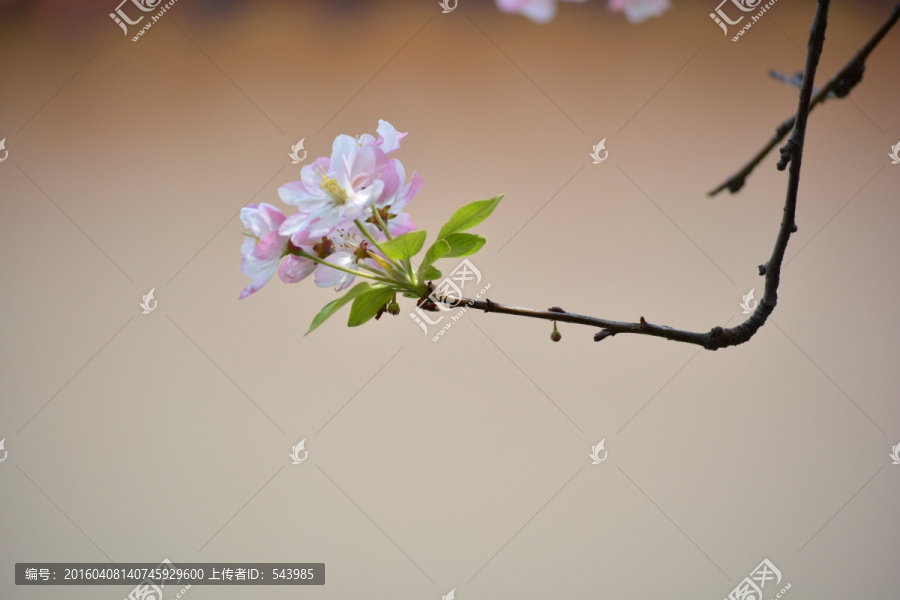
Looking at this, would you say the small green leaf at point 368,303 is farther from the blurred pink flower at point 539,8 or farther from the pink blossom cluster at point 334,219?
the blurred pink flower at point 539,8

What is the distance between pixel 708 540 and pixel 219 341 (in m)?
1.93

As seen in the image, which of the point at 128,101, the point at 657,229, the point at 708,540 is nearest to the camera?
the point at 708,540

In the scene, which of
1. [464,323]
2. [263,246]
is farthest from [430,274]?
[464,323]

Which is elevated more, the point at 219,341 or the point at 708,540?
the point at 219,341

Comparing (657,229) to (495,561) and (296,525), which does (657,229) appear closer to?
(495,561)

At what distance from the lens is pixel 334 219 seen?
1.80ft

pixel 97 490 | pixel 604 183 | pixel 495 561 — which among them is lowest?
pixel 495 561

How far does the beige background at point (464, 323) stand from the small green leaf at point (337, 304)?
78.8 inches

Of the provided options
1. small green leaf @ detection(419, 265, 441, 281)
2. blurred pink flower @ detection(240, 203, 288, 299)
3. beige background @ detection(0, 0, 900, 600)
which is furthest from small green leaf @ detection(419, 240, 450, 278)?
beige background @ detection(0, 0, 900, 600)

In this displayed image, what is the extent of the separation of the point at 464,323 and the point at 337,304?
6.84 ft

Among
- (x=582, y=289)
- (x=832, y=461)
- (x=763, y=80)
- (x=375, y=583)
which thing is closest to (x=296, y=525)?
(x=375, y=583)

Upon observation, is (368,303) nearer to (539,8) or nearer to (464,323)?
(539,8)

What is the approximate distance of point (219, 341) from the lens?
263 centimetres

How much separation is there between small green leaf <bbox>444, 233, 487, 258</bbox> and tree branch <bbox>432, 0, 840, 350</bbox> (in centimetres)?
5
